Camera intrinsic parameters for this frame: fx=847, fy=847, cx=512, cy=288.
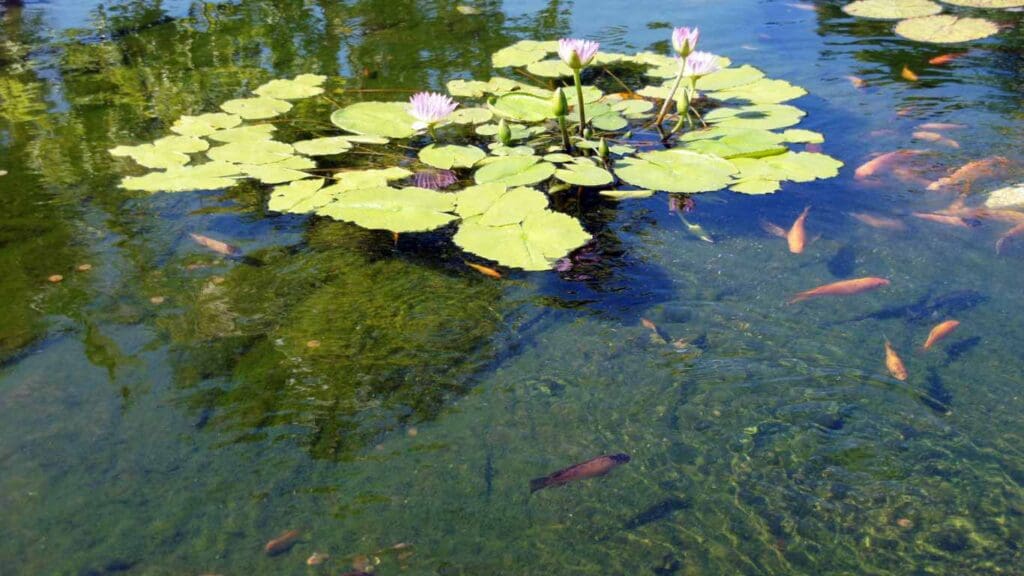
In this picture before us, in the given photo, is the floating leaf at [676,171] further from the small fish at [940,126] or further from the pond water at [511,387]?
the small fish at [940,126]

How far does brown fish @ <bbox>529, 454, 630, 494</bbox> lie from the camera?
5.72ft

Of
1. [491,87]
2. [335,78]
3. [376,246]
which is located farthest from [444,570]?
[335,78]

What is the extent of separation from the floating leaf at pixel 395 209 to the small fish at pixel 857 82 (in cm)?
194

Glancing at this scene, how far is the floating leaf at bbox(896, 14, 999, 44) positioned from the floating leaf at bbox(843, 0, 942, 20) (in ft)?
0.43

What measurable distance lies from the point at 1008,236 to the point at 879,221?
1.17 feet

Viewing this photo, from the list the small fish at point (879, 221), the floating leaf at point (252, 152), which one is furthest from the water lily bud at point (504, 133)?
the small fish at point (879, 221)

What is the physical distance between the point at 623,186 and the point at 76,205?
1.85 m

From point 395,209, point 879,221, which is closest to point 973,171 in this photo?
point 879,221

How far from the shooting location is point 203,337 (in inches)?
85.8

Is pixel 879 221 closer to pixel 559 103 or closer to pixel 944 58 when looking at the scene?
pixel 559 103

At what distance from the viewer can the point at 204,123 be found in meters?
3.33

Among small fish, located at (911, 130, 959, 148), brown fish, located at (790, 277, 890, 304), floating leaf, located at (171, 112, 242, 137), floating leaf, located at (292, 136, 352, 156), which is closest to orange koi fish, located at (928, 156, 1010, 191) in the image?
small fish, located at (911, 130, 959, 148)

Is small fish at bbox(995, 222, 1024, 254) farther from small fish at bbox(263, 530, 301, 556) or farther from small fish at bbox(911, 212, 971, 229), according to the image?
small fish at bbox(263, 530, 301, 556)

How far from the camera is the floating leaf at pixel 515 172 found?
Answer: 277 centimetres
